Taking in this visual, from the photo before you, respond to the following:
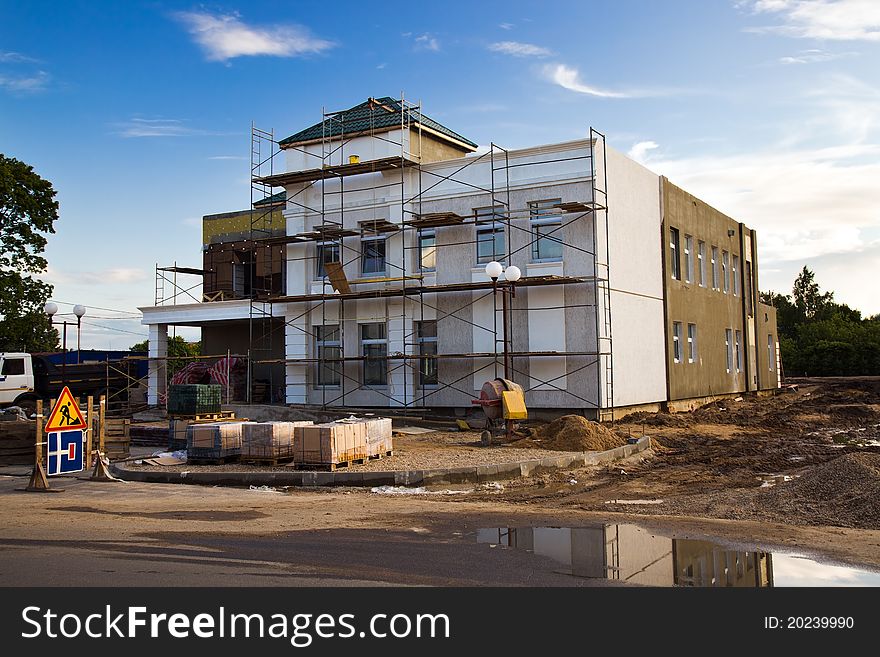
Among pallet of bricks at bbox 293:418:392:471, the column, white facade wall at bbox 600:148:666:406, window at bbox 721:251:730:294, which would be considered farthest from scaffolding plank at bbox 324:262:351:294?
window at bbox 721:251:730:294

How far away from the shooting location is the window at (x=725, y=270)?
36.1 meters

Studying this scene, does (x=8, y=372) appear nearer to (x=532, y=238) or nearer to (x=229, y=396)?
(x=229, y=396)

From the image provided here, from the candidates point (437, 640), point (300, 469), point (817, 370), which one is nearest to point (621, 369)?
point (300, 469)

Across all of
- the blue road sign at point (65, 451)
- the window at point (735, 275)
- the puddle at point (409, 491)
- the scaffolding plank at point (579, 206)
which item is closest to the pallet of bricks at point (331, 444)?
the puddle at point (409, 491)

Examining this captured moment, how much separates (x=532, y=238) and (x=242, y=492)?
1368cm

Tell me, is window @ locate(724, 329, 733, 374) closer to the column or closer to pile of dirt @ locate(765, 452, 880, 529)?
pile of dirt @ locate(765, 452, 880, 529)

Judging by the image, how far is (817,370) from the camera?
6238cm

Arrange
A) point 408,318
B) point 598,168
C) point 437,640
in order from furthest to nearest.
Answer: point 408,318, point 598,168, point 437,640

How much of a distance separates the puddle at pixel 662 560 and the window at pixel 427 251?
17.1 meters

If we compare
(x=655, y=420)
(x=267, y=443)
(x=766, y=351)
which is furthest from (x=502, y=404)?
(x=766, y=351)

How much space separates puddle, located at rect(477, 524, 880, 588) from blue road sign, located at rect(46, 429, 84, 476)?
8.97 m

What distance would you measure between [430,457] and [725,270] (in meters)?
23.8

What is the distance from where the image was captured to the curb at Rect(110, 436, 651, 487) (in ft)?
47.7

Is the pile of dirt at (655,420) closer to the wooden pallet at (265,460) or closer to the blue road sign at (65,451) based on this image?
the wooden pallet at (265,460)
